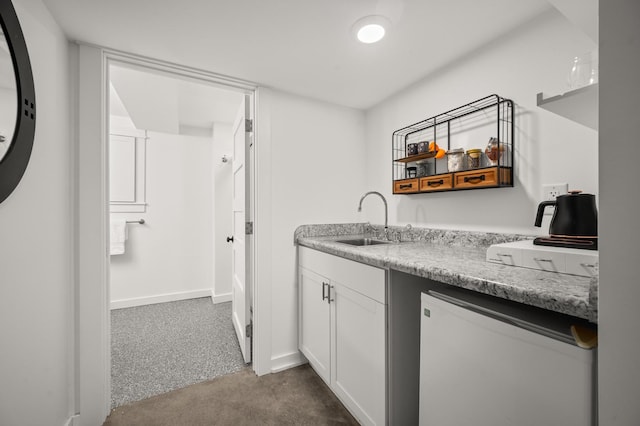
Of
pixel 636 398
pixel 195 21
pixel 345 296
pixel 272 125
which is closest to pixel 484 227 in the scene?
pixel 345 296

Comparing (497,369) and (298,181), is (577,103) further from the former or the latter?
(298,181)

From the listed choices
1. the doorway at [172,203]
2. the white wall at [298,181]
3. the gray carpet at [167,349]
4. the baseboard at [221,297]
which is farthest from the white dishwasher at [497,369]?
the baseboard at [221,297]

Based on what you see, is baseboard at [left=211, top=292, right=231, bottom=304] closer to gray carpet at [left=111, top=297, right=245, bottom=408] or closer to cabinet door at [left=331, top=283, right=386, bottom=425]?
gray carpet at [left=111, top=297, right=245, bottom=408]

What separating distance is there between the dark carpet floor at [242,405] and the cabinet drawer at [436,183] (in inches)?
54.1

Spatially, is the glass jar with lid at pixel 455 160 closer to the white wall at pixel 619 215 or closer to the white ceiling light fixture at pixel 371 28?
the white ceiling light fixture at pixel 371 28

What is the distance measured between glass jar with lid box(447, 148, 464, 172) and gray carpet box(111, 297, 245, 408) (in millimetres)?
1949

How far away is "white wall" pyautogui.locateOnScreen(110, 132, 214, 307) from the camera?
3258 millimetres

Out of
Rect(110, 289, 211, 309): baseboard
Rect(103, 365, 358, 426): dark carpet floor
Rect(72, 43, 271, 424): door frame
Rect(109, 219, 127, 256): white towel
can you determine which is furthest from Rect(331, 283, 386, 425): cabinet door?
Rect(109, 219, 127, 256): white towel

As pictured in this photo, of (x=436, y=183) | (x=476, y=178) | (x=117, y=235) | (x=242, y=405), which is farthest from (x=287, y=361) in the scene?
(x=117, y=235)

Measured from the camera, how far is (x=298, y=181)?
2.04 metres

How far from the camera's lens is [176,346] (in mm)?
2244

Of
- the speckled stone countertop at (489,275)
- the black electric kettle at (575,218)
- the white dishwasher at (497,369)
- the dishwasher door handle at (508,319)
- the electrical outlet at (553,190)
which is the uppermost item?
the electrical outlet at (553,190)

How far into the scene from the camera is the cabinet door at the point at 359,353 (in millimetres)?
1172

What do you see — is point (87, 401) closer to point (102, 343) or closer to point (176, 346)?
point (102, 343)
